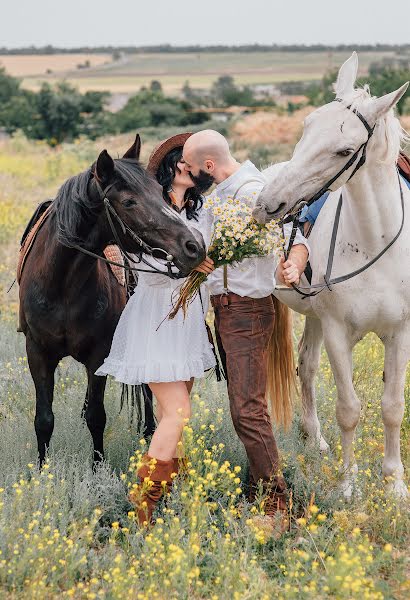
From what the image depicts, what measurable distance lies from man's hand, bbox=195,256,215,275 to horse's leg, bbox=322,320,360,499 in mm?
1137

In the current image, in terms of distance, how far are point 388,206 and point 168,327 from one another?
4.67ft

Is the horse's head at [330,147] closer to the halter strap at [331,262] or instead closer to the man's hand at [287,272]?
the man's hand at [287,272]

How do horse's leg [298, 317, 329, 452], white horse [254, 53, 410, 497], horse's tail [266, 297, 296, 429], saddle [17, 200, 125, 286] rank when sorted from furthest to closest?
horse's leg [298, 317, 329, 452] → horse's tail [266, 297, 296, 429] → saddle [17, 200, 125, 286] → white horse [254, 53, 410, 497]

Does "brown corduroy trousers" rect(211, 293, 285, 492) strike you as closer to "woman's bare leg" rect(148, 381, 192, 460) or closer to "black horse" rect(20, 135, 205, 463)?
"woman's bare leg" rect(148, 381, 192, 460)

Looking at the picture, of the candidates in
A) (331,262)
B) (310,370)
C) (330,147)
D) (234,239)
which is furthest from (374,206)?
(310,370)

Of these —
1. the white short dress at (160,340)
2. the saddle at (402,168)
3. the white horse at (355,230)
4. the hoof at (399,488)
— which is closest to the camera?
the white horse at (355,230)

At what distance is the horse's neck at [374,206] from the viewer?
444 centimetres

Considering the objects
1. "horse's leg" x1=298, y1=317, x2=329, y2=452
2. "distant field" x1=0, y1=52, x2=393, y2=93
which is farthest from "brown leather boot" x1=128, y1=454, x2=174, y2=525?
"distant field" x1=0, y1=52, x2=393, y2=93

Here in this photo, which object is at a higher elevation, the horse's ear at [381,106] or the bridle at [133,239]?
the horse's ear at [381,106]

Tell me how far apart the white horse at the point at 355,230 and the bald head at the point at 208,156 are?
280 millimetres

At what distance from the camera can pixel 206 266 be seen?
4012 mm

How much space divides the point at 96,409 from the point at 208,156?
1794 millimetres

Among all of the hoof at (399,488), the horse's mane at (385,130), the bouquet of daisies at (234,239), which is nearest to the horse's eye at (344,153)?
the horse's mane at (385,130)

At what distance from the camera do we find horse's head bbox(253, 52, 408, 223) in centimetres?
402
